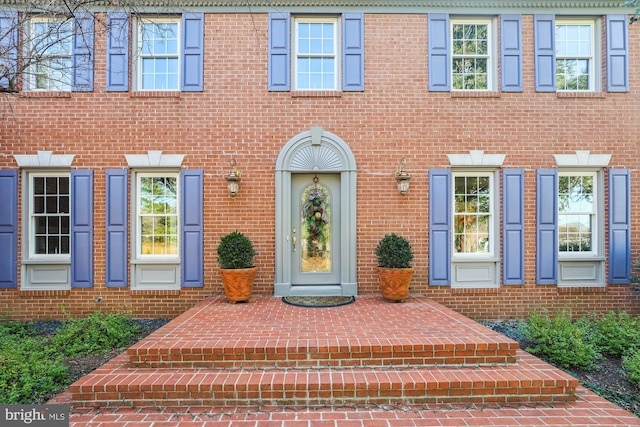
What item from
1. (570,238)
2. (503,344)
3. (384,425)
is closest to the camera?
(384,425)

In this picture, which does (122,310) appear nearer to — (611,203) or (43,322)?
(43,322)

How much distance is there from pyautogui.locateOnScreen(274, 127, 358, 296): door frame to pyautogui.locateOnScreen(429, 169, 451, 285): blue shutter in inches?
56.8

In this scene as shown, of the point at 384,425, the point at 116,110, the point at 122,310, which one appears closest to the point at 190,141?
the point at 116,110

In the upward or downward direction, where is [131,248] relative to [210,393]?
upward

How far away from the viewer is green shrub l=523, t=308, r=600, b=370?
445cm

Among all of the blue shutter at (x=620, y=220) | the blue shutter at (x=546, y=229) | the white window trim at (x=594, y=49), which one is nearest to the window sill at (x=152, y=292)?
the blue shutter at (x=546, y=229)

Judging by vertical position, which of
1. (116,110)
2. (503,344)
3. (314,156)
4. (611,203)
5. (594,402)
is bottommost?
(594,402)

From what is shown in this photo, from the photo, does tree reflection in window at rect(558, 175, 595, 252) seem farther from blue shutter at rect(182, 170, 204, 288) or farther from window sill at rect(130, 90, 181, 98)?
window sill at rect(130, 90, 181, 98)

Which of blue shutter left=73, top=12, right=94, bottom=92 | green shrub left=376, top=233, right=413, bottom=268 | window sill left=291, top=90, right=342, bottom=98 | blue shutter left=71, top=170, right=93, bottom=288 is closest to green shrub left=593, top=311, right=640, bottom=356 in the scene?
green shrub left=376, top=233, right=413, bottom=268

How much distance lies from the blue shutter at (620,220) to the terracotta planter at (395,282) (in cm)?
408

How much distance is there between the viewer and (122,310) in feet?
20.1

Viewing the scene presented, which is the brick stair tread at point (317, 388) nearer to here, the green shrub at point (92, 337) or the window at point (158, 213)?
the green shrub at point (92, 337)

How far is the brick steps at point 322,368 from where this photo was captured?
3416mm

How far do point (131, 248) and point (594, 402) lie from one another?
23.3 feet
